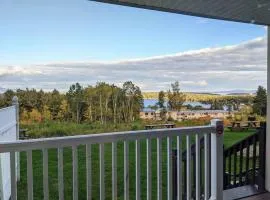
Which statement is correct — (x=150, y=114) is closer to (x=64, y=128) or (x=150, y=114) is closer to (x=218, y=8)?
(x=64, y=128)

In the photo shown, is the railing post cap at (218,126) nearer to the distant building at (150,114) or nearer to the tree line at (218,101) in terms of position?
the tree line at (218,101)

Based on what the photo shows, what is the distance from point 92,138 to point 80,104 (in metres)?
0.59

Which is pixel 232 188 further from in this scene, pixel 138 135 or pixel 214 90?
pixel 138 135

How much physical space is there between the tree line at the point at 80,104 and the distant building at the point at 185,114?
0.10m

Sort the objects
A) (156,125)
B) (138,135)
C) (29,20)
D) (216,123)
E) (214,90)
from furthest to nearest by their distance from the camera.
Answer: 1. (214,90)
2. (156,125)
3. (216,123)
4. (29,20)
5. (138,135)

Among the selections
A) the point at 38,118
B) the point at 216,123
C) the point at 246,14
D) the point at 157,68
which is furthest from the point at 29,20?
the point at 246,14

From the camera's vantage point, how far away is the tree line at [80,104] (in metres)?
2.99

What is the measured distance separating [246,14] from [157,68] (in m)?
1.06

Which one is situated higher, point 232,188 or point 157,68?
point 157,68

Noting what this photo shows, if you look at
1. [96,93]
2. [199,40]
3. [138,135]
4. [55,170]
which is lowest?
[55,170]

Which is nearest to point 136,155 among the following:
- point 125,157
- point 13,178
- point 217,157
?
point 125,157

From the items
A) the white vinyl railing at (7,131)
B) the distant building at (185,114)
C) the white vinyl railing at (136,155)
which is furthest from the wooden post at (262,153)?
the white vinyl railing at (7,131)

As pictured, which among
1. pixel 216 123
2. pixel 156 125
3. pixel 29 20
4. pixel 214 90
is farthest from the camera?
pixel 214 90

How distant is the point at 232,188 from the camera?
421 centimetres
